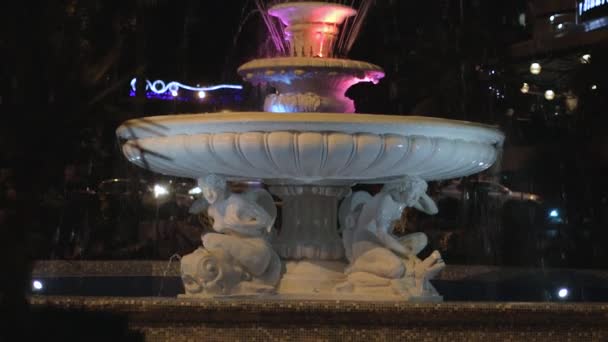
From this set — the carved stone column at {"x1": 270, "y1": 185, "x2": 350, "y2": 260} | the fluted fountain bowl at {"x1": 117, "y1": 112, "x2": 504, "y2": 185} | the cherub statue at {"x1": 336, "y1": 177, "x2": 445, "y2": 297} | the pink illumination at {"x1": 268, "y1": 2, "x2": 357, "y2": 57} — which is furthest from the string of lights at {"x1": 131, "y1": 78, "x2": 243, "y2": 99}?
the fluted fountain bowl at {"x1": 117, "y1": 112, "x2": 504, "y2": 185}

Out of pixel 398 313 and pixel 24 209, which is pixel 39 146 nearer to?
pixel 24 209

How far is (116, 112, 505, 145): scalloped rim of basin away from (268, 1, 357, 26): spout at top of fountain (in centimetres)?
147

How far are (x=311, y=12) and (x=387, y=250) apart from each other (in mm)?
1803

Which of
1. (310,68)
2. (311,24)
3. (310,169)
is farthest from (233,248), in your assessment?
(311,24)

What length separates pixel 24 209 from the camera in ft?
14.5

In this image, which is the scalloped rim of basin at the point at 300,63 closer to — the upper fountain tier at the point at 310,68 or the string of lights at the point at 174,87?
the upper fountain tier at the point at 310,68

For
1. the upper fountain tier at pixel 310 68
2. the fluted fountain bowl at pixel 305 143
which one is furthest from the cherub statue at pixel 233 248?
the upper fountain tier at pixel 310 68

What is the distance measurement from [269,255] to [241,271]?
234mm

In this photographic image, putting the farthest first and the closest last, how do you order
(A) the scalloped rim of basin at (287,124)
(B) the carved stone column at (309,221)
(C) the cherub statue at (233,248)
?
(B) the carved stone column at (309,221), (C) the cherub statue at (233,248), (A) the scalloped rim of basin at (287,124)

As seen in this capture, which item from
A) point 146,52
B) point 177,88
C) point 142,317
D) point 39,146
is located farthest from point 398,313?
point 177,88

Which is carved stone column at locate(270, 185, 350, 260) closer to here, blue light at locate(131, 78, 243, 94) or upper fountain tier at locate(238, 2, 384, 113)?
upper fountain tier at locate(238, 2, 384, 113)

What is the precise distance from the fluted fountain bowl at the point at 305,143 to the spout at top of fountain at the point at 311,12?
133 centimetres

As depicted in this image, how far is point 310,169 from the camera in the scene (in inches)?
275

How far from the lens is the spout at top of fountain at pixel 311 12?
26.2 feet
